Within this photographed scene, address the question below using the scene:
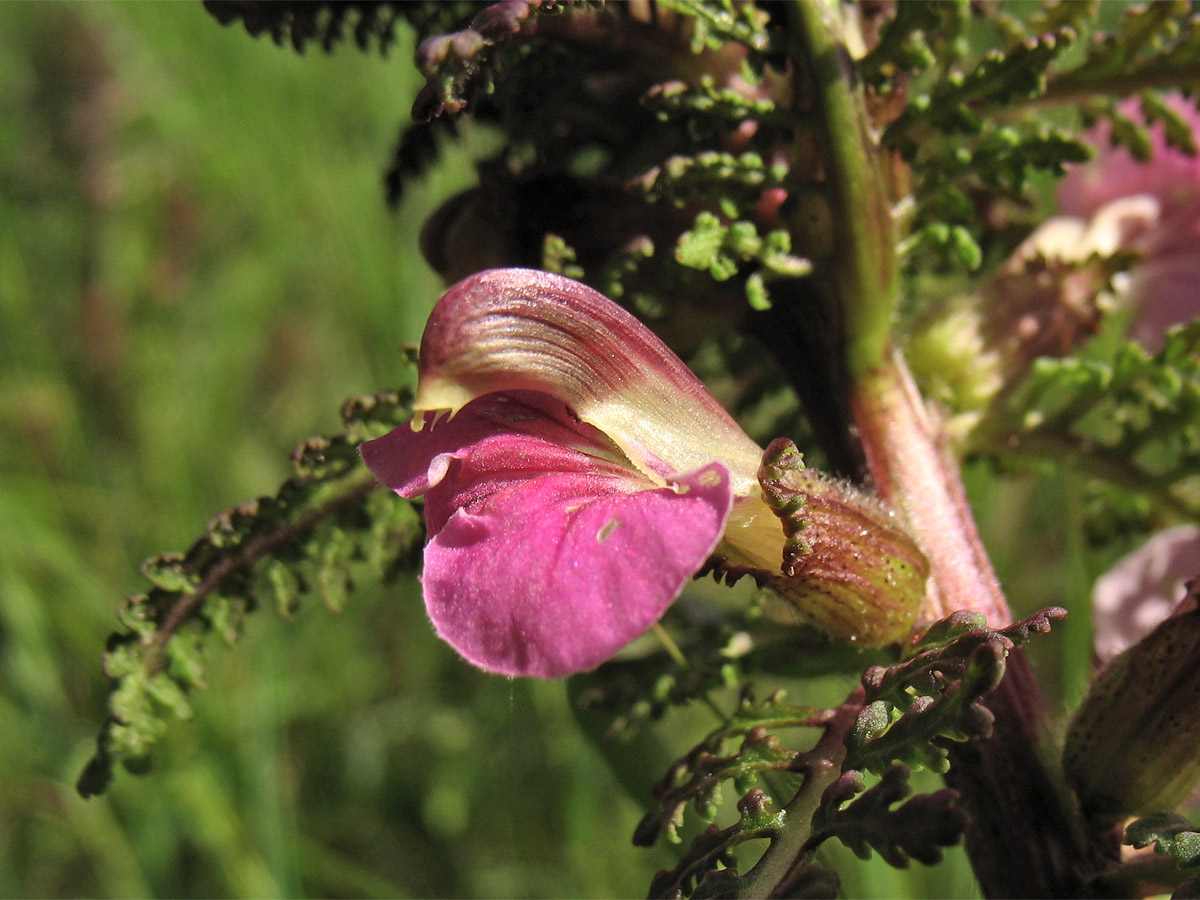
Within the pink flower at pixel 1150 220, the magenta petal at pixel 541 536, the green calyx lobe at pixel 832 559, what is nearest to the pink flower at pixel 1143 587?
the pink flower at pixel 1150 220

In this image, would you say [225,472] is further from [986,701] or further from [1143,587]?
[986,701]

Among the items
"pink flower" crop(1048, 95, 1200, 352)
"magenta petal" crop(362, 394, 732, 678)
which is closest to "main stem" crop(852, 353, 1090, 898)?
"magenta petal" crop(362, 394, 732, 678)

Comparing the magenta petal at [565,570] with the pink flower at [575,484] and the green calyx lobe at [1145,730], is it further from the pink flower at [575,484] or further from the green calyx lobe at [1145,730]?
the green calyx lobe at [1145,730]

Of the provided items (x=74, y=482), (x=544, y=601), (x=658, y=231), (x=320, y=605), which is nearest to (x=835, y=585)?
(x=544, y=601)

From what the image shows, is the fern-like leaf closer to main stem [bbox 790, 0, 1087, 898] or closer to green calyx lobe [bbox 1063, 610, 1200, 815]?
main stem [bbox 790, 0, 1087, 898]

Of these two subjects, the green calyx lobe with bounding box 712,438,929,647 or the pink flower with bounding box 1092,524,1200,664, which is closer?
the green calyx lobe with bounding box 712,438,929,647

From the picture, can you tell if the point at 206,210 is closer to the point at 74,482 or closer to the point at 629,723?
the point at 74,482
